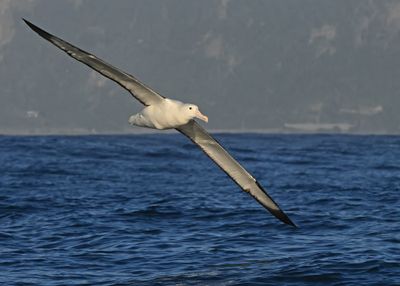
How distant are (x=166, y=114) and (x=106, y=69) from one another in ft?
5.00

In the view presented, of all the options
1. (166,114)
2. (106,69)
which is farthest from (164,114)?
(106,69)

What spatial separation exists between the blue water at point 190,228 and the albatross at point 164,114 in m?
1.53

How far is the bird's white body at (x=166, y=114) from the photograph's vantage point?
15.7 m

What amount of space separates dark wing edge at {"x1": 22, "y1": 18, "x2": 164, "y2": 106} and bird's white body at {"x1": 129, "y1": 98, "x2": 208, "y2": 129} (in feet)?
0.48

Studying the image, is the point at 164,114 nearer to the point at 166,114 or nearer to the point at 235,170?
the point at 166,114

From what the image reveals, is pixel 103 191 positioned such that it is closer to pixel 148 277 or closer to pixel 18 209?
pixel 18 209

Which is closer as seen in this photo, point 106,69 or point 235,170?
point 106,69

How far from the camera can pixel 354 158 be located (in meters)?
49.3

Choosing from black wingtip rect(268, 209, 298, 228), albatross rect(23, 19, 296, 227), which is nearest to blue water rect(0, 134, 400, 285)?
black wingtip rect(268, 209, 298, 228)

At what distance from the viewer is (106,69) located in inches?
579

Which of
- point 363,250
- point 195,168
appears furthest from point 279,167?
point 363,250

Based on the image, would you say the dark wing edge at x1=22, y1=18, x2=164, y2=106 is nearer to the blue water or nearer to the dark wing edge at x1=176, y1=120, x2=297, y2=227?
the dark wing edge at x1=176, y1=120, x2=297, y2=227

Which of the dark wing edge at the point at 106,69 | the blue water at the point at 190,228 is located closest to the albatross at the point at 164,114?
the dark wing edge at the point at 106,69

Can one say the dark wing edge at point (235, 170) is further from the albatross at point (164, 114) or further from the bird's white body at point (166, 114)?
the bird's white body at point (166, 114)
